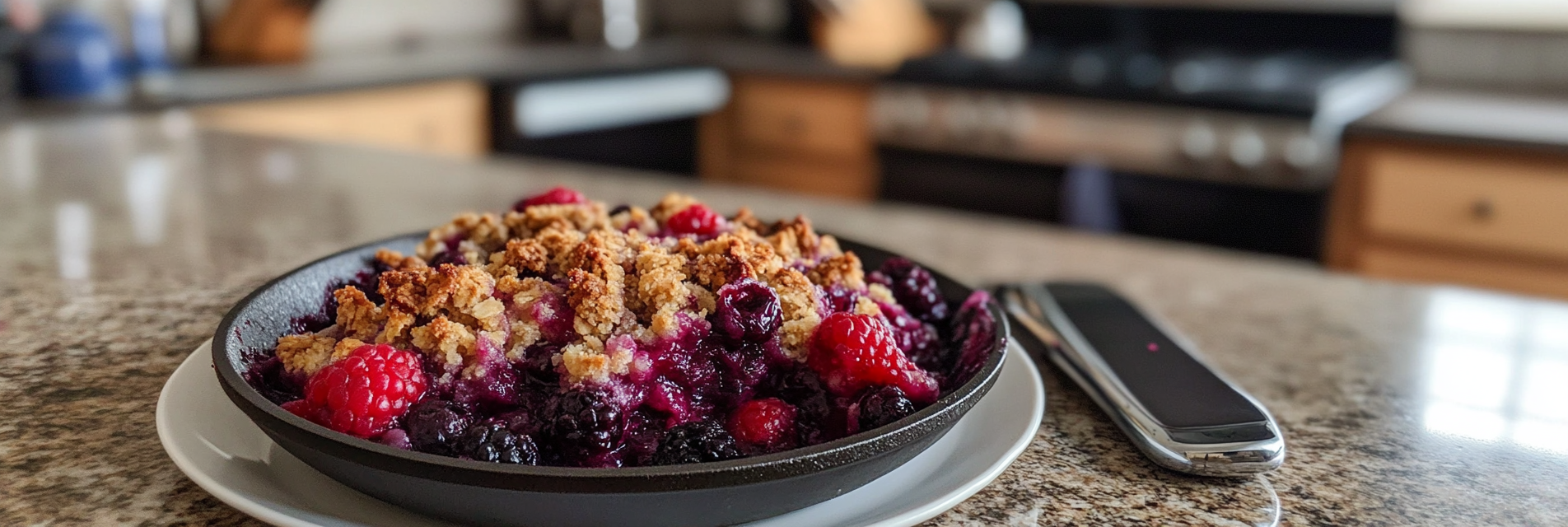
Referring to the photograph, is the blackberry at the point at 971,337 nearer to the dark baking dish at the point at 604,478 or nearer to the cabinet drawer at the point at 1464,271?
the dark baking dish at the point at 604,478

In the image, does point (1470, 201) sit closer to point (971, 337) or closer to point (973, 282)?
point (973, 282)

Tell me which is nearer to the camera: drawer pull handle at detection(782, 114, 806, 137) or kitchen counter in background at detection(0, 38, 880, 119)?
kitchen counter in background at detection(0, 38, 880, 119)

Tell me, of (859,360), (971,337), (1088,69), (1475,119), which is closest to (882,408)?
(859,360)

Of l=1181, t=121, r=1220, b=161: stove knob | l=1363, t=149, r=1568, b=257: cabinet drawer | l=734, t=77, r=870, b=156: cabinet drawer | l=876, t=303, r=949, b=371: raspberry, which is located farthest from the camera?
l=734, t=77, r=870, b=156: cabinet drawer

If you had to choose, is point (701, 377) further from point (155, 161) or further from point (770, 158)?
point (770, 158)

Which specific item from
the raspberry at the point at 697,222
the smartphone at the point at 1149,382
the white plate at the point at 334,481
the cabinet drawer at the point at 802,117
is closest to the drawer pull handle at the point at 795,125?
the cabinet drawer at the point at 802,117

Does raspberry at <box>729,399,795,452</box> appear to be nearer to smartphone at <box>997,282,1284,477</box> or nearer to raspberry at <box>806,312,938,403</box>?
raspberry at <box>806,312,938,403</box>

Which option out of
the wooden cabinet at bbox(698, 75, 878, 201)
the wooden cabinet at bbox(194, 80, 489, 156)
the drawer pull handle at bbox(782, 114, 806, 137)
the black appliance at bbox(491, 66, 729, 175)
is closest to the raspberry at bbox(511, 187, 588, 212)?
the wooden cabinet at bbox(194, 80, 489, 156)
